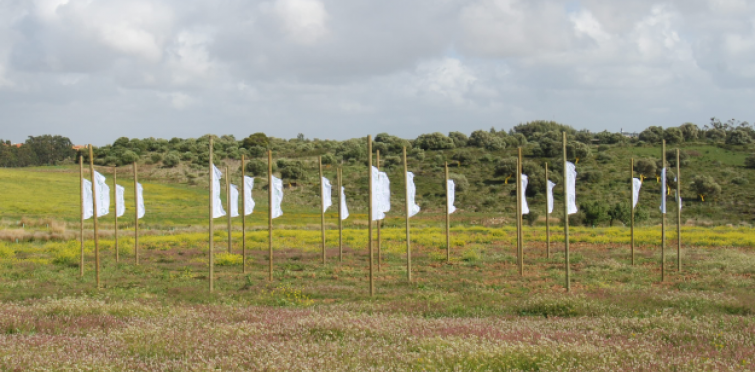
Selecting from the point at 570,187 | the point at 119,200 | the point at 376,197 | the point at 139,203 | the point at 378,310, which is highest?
the point at 570,187

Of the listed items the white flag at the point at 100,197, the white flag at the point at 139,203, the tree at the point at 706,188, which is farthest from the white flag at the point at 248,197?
the tree at the point at 706,188

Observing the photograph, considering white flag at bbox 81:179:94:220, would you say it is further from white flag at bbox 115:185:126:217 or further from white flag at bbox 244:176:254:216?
white flag at bbox 244:176:254:216

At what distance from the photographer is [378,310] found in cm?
1469

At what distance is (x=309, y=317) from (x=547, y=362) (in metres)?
5.45

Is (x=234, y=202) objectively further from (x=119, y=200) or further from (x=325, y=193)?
(x=119, y=200)

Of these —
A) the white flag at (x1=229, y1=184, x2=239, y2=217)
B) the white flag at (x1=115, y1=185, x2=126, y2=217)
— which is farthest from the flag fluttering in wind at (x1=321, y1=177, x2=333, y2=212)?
the white flag at (x1=115, y1=185, x2=126, y2=217)

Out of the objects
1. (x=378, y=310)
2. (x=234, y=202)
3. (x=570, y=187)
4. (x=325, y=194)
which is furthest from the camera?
(x=325, y=194)

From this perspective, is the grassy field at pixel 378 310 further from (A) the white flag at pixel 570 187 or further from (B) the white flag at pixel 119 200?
(A) the white flag at pixel 570 187

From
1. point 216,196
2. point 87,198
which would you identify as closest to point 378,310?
point 216,196

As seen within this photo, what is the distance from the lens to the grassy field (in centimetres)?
862

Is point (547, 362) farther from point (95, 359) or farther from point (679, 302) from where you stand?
point (679, 302)

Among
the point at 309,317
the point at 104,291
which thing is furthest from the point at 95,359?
the point at 104,291

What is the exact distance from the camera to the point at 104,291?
60.6 feet

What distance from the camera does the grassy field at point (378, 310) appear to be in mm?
8617
